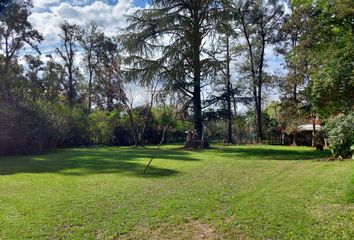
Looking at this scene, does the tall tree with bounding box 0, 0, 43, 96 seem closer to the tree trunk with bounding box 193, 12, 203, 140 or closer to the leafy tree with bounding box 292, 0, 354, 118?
the tree trunk with bounding box 193, 12, 203, 140

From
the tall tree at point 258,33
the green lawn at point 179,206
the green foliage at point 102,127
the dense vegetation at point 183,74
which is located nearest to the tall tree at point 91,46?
the dense vegetation at point 183,74

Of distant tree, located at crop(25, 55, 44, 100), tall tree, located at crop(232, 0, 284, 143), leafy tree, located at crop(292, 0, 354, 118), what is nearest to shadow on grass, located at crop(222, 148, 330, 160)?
leafy tree, located at crop(292, 0, 354, 118)

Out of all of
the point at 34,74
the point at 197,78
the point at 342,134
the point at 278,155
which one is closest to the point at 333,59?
the point at 342,134

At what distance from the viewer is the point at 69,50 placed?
3172 cm

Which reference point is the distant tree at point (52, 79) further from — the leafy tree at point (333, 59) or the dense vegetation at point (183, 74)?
the leafy tree at point (333, 59)

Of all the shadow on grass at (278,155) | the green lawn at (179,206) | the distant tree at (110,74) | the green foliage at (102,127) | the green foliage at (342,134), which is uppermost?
the distant tree at (110,74)

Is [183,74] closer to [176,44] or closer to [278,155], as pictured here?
[176,44]

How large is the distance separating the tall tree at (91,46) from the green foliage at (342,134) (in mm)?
26047

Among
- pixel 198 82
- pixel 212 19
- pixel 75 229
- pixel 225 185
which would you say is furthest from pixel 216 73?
pixel 75 229

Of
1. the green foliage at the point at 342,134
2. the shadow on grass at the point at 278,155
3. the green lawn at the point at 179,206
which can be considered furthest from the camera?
the shadow on grass at the point at 278,155

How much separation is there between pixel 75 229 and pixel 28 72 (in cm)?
2801

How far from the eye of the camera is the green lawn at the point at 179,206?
3932mm

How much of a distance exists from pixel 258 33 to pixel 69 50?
18.8 metres

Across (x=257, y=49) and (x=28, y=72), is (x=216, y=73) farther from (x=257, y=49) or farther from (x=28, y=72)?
(x=28, y=72)
